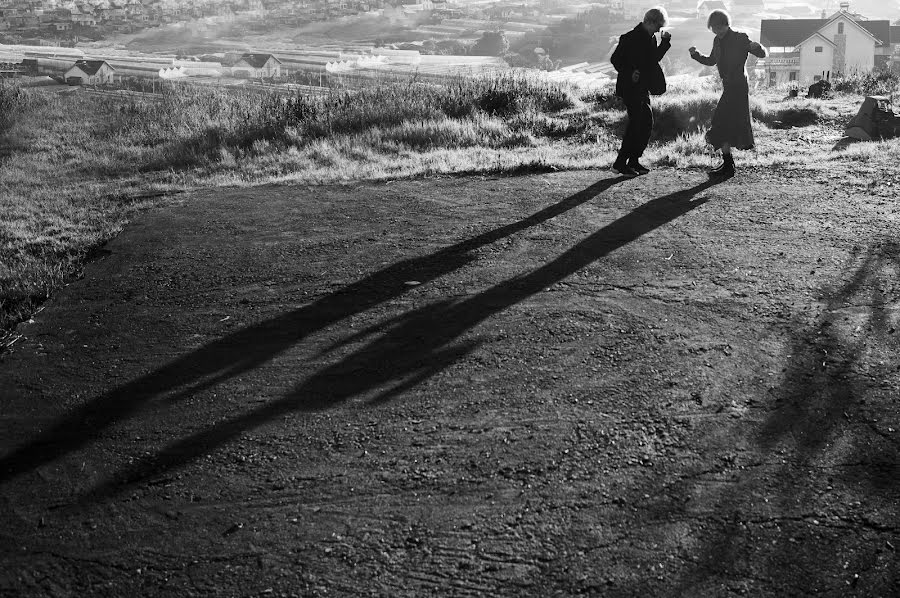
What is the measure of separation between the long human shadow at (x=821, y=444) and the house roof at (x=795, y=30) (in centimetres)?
4268

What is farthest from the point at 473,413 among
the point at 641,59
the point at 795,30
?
the point at 795,30

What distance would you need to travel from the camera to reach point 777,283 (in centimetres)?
589

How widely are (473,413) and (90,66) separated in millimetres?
22947

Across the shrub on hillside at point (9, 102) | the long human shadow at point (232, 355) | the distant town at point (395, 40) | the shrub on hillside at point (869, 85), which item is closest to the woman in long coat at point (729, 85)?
the long human shadow at point (232, 355)

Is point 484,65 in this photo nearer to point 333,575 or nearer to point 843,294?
point 843,294

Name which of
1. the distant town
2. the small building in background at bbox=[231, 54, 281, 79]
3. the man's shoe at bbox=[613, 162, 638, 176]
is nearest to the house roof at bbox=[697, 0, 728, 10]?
the distant town

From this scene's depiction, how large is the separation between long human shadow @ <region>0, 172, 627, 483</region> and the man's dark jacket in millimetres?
2946

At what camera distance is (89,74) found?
23266mm

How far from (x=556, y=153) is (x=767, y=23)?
39173mm

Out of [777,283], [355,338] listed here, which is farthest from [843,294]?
[355,338]

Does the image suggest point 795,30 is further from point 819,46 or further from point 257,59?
point 257,59

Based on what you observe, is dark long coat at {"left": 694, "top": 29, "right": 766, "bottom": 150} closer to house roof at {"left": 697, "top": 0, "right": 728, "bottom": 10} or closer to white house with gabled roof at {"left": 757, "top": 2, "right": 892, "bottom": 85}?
white house with gabled roof at {"left": 757, "top": 2, "right": 892, "bottom": 85}

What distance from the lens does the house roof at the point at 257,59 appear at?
2448 centimetres

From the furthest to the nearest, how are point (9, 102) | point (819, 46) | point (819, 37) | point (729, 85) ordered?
point (819, 46)
point (819, 37)
point (9, 102)
point (729, 85)
